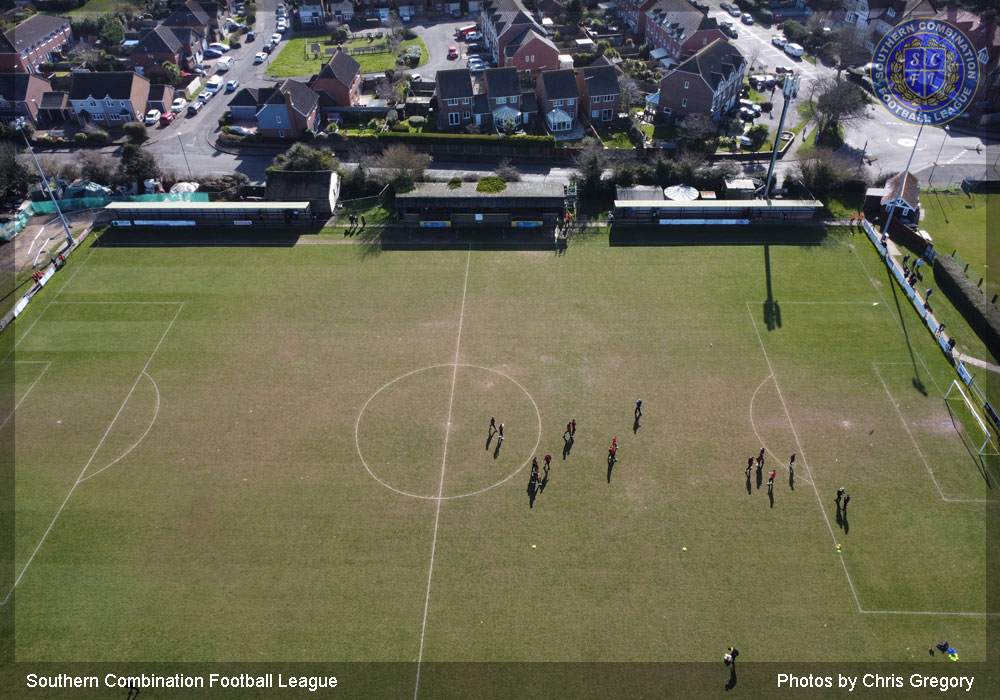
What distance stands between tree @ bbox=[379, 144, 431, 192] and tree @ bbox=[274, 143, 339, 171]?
6143 mm

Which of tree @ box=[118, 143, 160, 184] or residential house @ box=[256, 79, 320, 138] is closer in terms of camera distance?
tree @ box=[118, 143, 160, 184]

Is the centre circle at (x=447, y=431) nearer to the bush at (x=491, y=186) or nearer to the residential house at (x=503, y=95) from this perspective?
the bush at (x=491, y=186)

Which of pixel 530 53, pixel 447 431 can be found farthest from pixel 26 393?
pixel 530 53

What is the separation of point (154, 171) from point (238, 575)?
2083 inches

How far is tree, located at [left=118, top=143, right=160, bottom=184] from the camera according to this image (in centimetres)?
6638

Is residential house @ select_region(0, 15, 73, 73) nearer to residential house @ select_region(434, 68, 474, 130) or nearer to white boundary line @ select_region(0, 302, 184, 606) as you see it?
residential house @ select_region(434, 68, 474, 130)

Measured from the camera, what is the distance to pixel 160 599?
3216 centimetres

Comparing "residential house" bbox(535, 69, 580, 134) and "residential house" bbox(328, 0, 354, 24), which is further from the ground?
"residential house" bbox(328, 0, 354, 24)

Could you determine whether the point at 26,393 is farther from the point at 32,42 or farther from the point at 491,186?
the point at 32,42

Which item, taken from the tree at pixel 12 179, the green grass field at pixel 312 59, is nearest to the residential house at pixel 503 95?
the green grass field at pixel 312 59

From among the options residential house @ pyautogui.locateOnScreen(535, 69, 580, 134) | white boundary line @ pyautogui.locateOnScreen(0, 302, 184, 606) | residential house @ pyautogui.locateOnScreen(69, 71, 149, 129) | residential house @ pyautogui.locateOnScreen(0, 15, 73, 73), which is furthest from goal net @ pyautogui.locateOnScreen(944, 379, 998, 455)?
residential house @ pyautogui.locateOnScreen(0, 15, 73, 73)

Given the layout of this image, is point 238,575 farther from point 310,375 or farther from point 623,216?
point 623,216

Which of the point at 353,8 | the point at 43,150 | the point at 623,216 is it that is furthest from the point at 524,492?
the point at 353,8

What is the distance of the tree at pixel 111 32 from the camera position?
351ft
